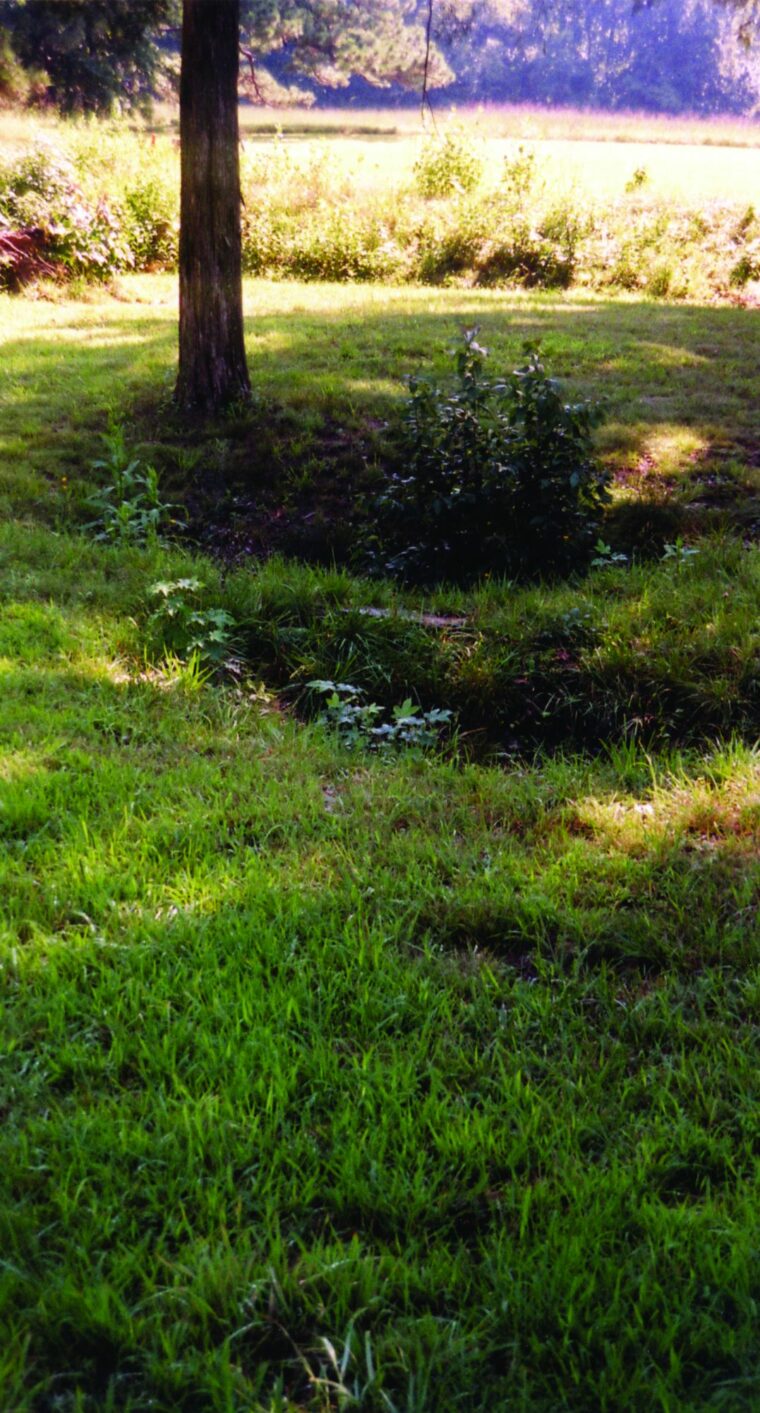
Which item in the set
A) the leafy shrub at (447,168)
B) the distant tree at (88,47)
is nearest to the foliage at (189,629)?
the distant tree at (88,47)

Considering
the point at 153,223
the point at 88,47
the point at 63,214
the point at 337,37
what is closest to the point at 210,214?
the point at 63,214

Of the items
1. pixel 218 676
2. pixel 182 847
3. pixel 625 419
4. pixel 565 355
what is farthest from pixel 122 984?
pixel 565 355

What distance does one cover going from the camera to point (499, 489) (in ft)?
20.1

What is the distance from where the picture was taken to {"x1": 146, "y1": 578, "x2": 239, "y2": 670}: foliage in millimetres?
4945

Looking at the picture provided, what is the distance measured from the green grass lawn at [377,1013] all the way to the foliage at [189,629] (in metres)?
0.14

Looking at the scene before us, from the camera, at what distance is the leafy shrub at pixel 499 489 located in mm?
6086

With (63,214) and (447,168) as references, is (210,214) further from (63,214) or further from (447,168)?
(447,168)

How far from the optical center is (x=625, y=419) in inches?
318

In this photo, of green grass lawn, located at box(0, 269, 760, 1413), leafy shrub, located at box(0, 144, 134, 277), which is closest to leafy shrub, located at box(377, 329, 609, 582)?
green grass lawn, located at box(0, 269, 760, 1413)

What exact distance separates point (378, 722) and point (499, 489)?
2.08 m

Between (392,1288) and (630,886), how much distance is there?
158 centimetres

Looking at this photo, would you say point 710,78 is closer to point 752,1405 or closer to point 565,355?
point 565,355

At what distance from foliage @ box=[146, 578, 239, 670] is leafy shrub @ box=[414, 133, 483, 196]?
1405cm

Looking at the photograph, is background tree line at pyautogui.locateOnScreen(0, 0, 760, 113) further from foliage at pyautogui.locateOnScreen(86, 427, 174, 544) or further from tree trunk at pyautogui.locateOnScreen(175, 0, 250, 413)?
foliage at pyautogui.locateOnScreen(86, 427, 174, 544)
